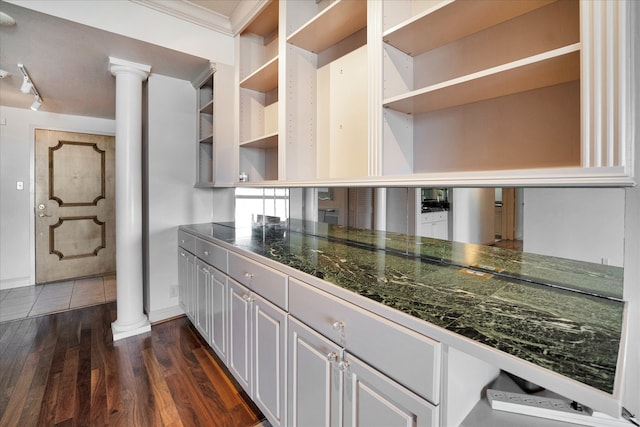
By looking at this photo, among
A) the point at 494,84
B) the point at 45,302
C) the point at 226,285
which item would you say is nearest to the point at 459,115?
the point at 494,84

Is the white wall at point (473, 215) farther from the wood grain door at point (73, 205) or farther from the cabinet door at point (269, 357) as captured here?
the wood grain door at point (73, 205)

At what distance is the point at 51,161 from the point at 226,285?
Result: 3.75 m

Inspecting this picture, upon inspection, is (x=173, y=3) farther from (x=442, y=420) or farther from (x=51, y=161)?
(x=51, y=161)

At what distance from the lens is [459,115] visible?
1344 mm

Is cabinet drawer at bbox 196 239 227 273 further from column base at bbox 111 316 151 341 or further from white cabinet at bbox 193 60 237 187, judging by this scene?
column base at bbox 111 316 151 341

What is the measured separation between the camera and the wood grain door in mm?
3889

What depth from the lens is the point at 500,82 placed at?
1070 mm

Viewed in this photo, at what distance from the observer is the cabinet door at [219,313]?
186 cm

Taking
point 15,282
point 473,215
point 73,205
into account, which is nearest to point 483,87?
point 473,215

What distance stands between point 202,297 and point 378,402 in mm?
1687

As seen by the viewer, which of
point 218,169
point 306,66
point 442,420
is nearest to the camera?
point 442,420

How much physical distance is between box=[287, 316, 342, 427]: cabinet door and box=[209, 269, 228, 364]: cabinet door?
29.2 inches

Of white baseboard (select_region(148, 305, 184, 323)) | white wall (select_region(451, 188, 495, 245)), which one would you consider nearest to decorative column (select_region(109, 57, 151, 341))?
white baseboard (select_region(148, 305, 184, 323))

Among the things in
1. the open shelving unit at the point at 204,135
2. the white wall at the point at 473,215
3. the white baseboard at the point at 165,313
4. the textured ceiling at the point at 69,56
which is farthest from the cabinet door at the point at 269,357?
the textured ceiling at the point at 69,56
